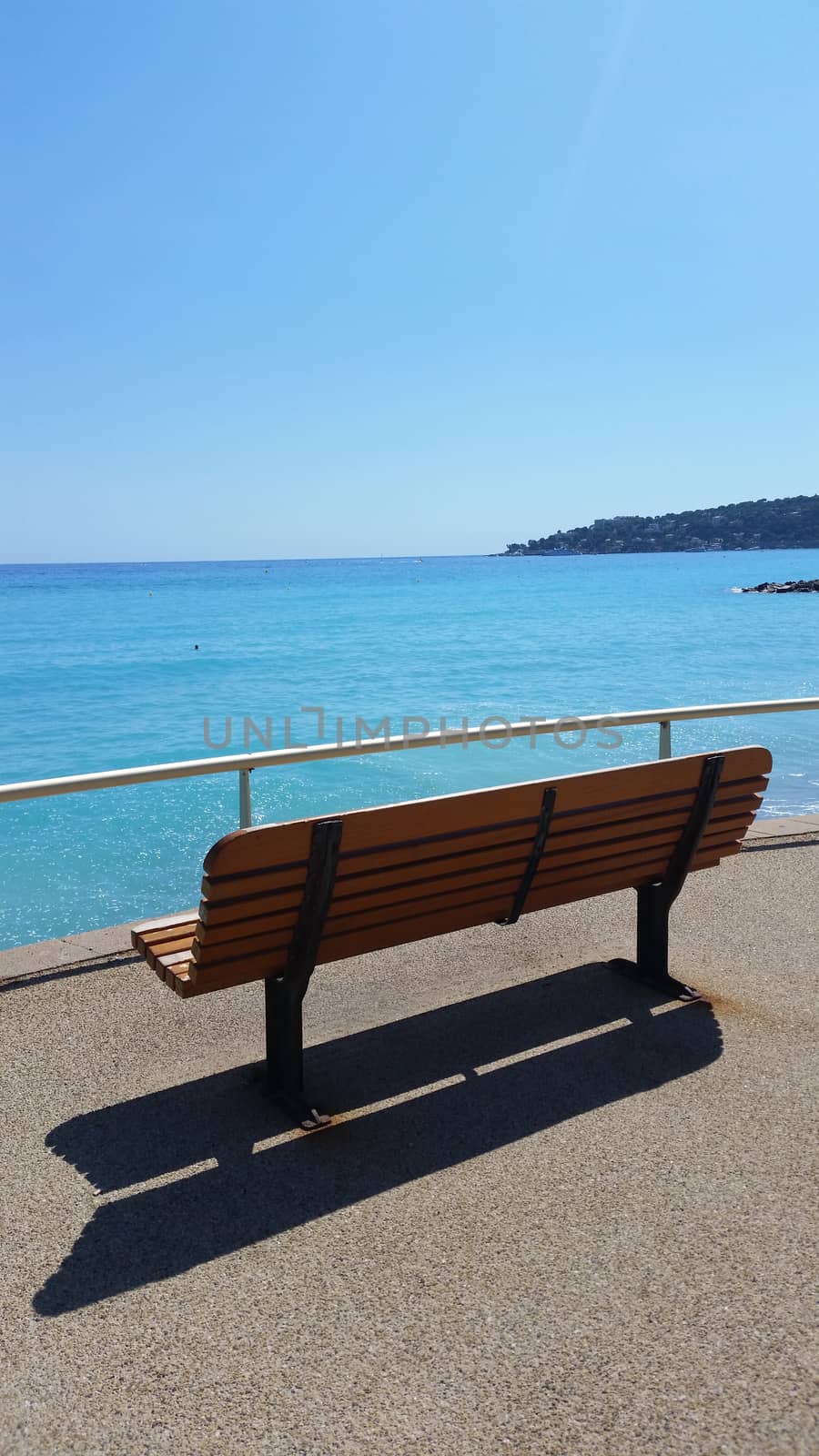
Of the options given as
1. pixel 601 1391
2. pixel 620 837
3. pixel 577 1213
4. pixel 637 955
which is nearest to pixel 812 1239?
pixel 577 1213

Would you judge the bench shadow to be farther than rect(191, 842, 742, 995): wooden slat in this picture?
No

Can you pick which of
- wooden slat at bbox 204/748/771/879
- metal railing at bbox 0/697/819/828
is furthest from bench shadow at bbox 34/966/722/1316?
metal railing at bbox 0/697/819/828

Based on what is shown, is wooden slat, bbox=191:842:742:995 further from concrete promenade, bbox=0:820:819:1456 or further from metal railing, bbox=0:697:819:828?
metal railing, bbox=0:697:819:828

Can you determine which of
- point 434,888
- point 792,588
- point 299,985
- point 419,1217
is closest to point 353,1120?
point 299,985

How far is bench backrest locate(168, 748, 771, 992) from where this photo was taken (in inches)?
123

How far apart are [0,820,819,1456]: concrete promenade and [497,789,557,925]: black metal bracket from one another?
498mm

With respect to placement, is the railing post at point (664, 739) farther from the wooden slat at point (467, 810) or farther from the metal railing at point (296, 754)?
the wooden slat at point (467, 810)

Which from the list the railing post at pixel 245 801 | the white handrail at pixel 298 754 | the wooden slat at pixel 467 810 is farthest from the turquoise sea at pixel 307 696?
the wooden slat at pixel 467 810

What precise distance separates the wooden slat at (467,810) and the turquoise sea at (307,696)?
6.45 metres

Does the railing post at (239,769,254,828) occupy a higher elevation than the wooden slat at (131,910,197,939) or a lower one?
higher

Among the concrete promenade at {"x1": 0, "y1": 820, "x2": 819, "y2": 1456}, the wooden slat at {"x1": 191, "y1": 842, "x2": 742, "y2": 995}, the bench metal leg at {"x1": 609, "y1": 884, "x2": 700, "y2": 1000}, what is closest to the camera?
the concrete promenade at {"x1": 0, "y1": 820, "x2": 819, "y2": 1456}

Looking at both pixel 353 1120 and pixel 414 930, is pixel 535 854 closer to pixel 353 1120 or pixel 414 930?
pixel 414 930

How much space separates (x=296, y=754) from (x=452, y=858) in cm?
159

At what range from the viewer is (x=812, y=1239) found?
107 inches
